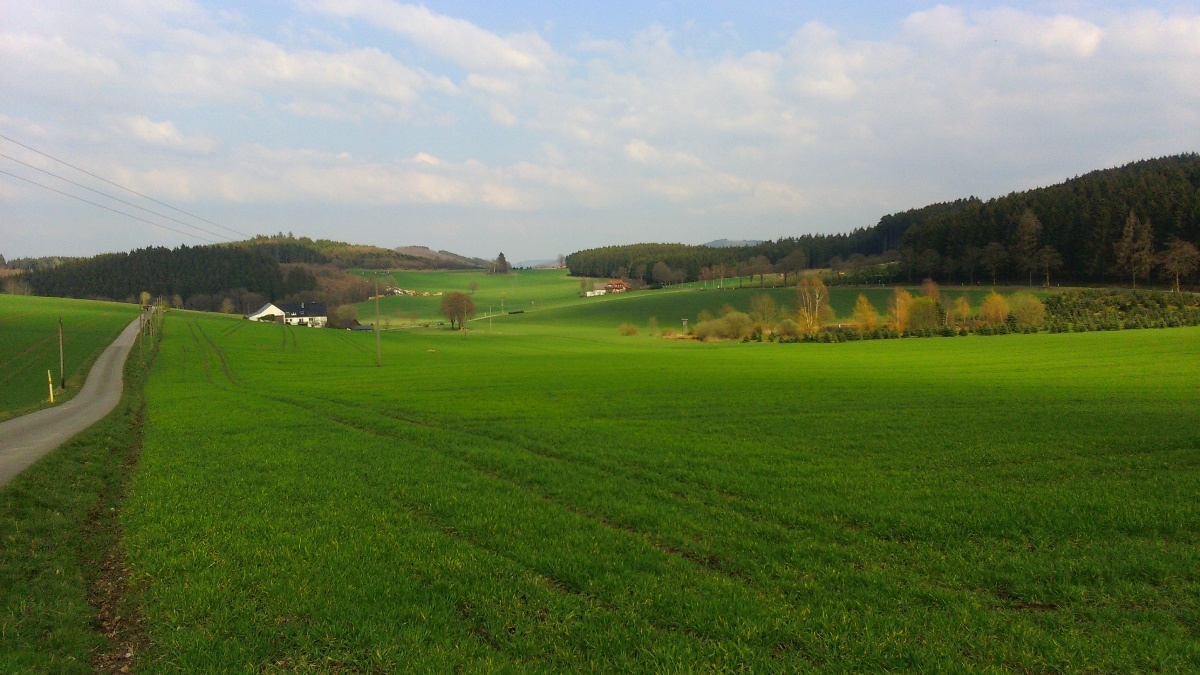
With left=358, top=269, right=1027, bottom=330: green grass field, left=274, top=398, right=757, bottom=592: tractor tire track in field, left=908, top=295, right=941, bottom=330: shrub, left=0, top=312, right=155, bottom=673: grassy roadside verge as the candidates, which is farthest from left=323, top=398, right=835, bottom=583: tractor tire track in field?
left=358, top=269, right=1027, bottom=330: green grass field

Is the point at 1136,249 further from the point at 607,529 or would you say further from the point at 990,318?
the point at 607,529

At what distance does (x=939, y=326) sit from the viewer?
271ft

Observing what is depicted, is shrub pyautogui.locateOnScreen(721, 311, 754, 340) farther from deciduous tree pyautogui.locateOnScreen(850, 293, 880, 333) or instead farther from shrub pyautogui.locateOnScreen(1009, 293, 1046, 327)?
shrub pyautogui.locateOnScreen(1009, 293, 1046, 327)

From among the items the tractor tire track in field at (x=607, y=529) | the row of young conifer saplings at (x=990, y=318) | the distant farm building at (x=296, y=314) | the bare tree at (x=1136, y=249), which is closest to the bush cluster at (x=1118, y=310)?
the row of young conifer saplings at (x=990, y=318)

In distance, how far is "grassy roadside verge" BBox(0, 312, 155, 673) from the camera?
7.29 metres

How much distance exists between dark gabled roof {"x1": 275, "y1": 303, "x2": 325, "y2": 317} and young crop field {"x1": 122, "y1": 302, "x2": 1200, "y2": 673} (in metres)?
141

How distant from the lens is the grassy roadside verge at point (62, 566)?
7.29 meters

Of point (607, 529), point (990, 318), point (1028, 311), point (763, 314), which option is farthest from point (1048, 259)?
point (607, 529)

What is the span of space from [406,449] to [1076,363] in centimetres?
4507

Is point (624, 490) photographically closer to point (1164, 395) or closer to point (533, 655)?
point (533, 655)

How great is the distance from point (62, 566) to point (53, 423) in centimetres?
2188

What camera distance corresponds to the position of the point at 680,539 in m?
10.5

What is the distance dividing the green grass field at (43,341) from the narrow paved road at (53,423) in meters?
1.51

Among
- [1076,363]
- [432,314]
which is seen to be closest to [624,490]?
[1076,363]
